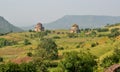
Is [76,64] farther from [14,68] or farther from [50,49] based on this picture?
[50,49]

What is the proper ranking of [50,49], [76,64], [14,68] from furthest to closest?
1. [50,49]
2. [76,64]
3. [14,68]

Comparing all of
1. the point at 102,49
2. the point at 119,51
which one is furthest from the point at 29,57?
the point at 119,51

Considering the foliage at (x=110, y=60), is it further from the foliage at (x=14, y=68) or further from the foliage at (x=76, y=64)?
the foliage at (x=14, y=68)

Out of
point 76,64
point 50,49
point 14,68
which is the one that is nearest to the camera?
point 14,68

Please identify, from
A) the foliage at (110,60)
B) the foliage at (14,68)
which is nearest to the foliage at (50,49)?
the foliage at (110,60)

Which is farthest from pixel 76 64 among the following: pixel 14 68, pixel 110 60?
pixel 14 68

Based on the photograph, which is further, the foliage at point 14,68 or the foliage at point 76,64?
the foliage at point 76,64

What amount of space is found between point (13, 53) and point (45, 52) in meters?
37.2

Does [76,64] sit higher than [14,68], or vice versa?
[14,68]

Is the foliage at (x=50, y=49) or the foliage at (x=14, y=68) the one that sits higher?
the foliage at (x=14, y=68)

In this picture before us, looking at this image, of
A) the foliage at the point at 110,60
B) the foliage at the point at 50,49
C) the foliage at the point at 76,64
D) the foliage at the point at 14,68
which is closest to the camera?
the foliage at the point at 14,68

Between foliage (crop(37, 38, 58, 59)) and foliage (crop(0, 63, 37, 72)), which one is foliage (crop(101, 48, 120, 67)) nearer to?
foliage (crop(0, 63, 37, 72))

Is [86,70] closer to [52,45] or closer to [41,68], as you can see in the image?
[41,68]

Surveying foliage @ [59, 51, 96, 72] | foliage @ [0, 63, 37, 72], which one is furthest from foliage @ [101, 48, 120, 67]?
foliage @ [0, 63, 37, 72]
